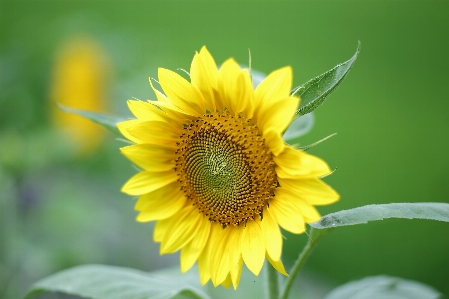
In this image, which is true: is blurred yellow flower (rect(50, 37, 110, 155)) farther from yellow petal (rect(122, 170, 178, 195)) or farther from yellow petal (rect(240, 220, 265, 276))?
yellow petal (rect(240, 220, 265, 276))

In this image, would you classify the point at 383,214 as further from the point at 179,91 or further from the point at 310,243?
the point at 179,91

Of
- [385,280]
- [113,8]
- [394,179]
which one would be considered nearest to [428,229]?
[394,179]

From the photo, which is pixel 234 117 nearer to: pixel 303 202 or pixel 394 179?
pixel 303 202

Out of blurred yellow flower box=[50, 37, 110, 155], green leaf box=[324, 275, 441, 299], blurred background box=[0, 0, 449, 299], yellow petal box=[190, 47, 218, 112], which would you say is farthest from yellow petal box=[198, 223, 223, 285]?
blurred yellow flower box=[50, 37, 110, 155]

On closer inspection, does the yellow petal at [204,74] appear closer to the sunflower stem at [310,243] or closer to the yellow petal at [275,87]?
the yellow petal at [275,87]

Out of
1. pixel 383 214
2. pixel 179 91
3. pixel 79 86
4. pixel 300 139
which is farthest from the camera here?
pixel 300 139

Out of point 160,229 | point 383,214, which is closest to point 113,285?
point 160,229

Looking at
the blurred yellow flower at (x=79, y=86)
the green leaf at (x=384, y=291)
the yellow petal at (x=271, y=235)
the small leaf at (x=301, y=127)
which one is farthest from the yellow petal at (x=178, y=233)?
the blurred yellow flower at (x=79, y=86)
